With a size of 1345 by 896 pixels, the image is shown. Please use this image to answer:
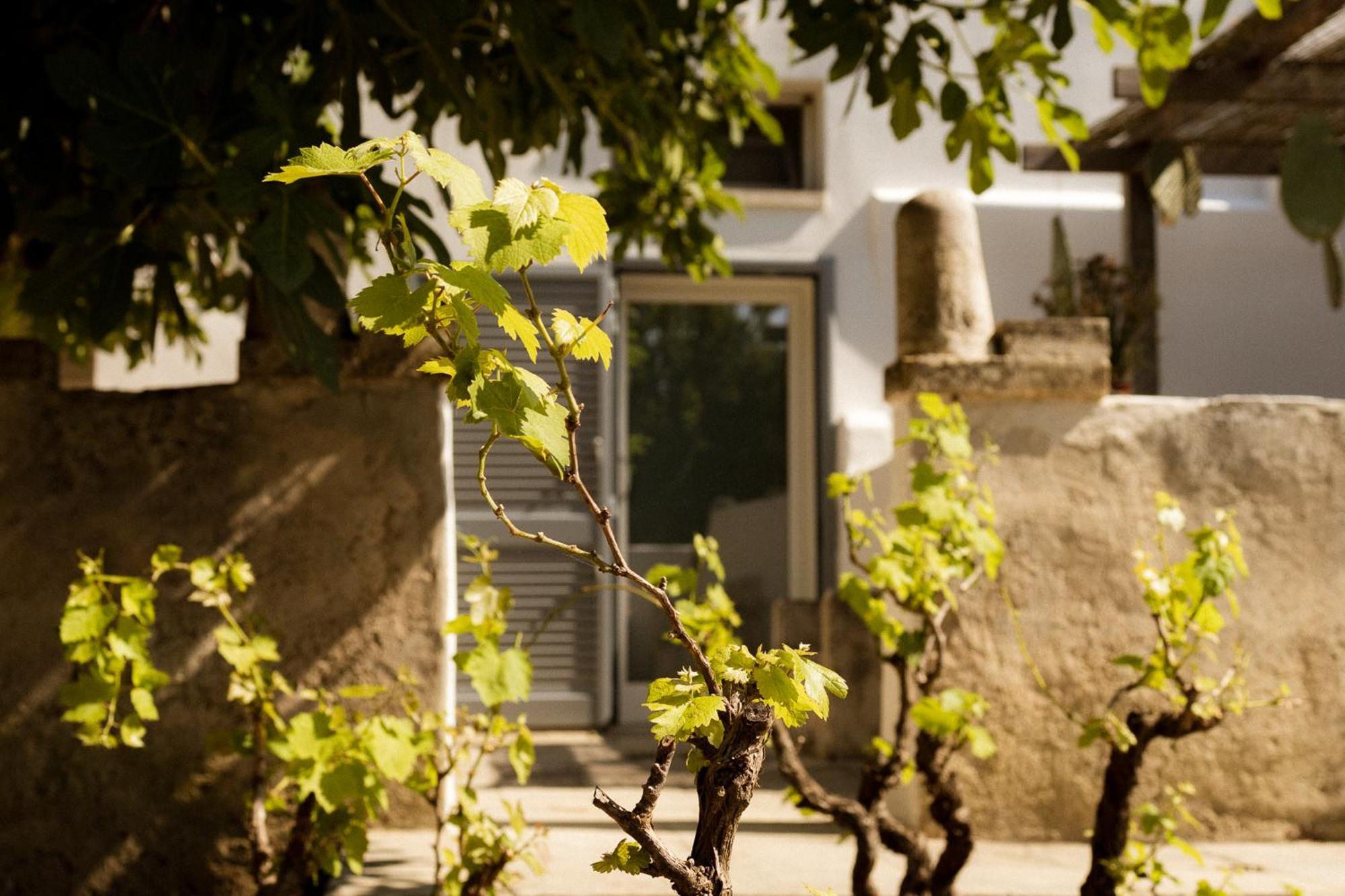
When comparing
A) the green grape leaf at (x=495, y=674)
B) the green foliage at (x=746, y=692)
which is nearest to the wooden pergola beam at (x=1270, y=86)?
the green grape leaf at (x=495, y=674)

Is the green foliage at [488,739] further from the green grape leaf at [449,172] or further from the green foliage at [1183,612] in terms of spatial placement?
the green grape leaf at [449,172]

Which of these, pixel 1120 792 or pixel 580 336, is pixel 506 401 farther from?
pixel 1120 792

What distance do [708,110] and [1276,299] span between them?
4.70 m

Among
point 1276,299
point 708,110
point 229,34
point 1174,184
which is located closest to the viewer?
point 229,34

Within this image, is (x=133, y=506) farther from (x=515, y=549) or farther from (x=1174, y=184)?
(x=1174, y=184)

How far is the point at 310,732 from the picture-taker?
2.67 m

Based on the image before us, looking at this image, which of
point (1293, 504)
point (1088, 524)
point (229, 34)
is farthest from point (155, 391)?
point (1293, 504)

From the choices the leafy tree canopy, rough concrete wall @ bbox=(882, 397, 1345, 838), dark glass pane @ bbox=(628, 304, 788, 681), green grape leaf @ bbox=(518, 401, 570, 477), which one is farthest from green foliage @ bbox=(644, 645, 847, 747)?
dark glass pane @ bbox=(628, 304, 788, 681)

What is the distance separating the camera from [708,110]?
387 centimetres

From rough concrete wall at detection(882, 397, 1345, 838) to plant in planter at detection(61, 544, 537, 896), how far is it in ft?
5.35

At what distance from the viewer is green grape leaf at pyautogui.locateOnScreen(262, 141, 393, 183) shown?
915 millimetres

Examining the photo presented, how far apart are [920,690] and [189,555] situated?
1887 millimetres

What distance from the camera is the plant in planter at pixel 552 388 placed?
0.94 m

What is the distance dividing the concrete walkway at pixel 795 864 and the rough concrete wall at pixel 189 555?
17.0 inches
